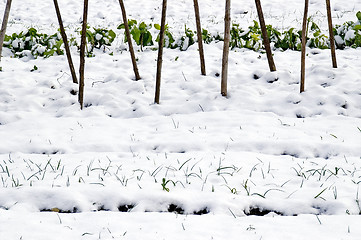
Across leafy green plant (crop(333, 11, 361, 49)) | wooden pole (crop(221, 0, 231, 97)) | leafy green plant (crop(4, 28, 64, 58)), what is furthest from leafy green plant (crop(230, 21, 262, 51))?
leafy green plant (crop(4, 28, 64, 58))

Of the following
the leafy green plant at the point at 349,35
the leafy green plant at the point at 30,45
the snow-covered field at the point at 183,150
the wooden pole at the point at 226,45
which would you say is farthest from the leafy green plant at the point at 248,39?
the leafy green plant at the point at 30,45

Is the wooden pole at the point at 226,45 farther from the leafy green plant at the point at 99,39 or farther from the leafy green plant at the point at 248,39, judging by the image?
the leafy green plant at the point at 99,39

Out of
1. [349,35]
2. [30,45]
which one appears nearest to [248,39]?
[349,35]

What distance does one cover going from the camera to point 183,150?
11.6ft

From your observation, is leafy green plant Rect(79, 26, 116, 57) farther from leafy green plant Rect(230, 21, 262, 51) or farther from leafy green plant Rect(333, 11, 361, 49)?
leafy green plant Rect(333, 11, 361, 49)

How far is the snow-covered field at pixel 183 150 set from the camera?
2.37 metres

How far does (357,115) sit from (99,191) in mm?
2874

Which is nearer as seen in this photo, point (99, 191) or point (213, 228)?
point (213, 228)

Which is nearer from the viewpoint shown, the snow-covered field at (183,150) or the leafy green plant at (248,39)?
the snow-covered field at (183,150)

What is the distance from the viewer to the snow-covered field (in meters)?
2.37

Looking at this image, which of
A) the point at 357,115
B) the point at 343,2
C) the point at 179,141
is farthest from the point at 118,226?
the point at 343,2

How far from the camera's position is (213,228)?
228cm

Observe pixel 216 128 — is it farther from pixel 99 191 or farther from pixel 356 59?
pixel 356 59

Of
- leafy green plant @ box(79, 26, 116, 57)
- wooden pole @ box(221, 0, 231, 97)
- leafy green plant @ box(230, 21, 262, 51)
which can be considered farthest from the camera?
leafy green plant @ box(79, 26, 116, 57)
